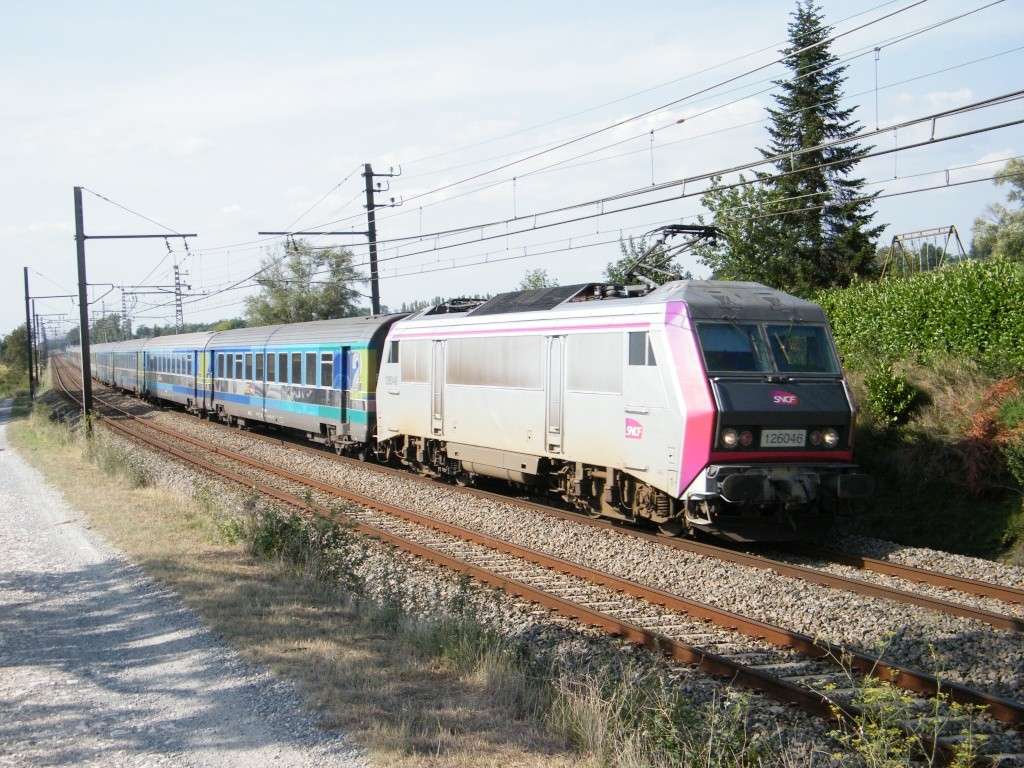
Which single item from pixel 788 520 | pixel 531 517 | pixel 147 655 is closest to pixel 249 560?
pixel 147 655

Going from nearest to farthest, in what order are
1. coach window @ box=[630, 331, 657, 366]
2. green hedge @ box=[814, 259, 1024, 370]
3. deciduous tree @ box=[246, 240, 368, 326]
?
1. coach window @ box=[630, 331, 657, 366]
2. green hedge @ box=[814, 259, 1024, 370]
3. deciduous tree @ box=[246, 240, 368, 326]

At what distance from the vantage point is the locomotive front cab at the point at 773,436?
10531 mm

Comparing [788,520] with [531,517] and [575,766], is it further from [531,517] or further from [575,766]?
[575,766]

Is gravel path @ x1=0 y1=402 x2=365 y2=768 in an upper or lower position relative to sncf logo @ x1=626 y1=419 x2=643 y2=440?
lower

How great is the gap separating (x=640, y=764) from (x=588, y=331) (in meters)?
7.99

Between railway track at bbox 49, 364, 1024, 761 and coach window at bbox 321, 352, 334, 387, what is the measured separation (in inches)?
248

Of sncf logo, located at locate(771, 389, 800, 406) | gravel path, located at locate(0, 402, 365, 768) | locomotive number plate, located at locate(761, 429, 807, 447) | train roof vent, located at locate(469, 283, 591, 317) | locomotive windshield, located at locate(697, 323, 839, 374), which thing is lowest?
gravel path, located at locate(0, 402, 365, 768)

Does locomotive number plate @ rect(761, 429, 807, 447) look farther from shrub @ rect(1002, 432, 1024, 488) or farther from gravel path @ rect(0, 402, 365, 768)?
gravel path @ rect(0, 402, 365, 768)

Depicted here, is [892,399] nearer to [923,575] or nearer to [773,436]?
[773,436]

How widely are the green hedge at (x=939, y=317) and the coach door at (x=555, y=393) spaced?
821 cm

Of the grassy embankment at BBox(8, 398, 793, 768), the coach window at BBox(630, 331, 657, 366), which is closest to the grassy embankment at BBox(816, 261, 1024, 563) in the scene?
the coach window at BBox(630, 331, 657, 366)

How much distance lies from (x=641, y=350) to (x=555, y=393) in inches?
80.3

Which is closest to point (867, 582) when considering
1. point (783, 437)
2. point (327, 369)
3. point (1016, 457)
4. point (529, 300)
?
point (783, 437)

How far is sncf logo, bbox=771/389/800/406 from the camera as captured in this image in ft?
35.7
